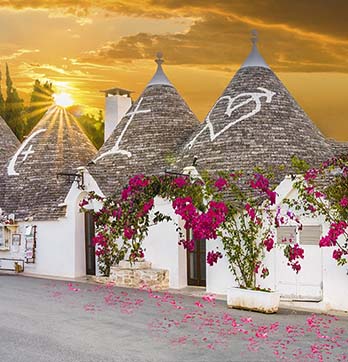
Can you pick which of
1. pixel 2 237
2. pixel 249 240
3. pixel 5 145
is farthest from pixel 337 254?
pixel 5 145

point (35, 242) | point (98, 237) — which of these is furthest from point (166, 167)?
point (35, 242)

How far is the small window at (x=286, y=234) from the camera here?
666 inches

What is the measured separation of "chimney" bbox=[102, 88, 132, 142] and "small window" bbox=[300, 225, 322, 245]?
1343cm

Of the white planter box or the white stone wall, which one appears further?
the white stone wall

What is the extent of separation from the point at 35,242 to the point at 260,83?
998cm

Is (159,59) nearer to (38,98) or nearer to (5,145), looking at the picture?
(5,145)

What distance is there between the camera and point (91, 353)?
10.9 m

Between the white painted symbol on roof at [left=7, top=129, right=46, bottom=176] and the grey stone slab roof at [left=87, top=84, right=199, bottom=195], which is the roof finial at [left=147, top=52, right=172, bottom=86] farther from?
the white painted symbol on roof at [left=7, top=129, right=46, bottom=176]

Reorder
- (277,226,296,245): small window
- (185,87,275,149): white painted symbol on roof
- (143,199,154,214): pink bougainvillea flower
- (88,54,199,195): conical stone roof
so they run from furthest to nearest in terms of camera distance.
Result: (88,54,199,195): conical stone roof
(185,87,275,149): white painted symbol on roof
(143,199,154,214): pink bougainvillea flower
(277,226,296,245): small window

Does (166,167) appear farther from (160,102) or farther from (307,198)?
(307,198)

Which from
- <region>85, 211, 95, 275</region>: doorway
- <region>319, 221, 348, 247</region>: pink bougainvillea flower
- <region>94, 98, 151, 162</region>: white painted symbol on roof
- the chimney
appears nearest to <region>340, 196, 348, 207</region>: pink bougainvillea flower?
<region>319, 221, 348, 247</region>: pink bougainvillea flower

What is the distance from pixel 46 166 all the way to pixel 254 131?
369 inches

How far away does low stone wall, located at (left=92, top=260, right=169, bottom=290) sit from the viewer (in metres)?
19.3

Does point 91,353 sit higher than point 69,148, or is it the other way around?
point 69,148
